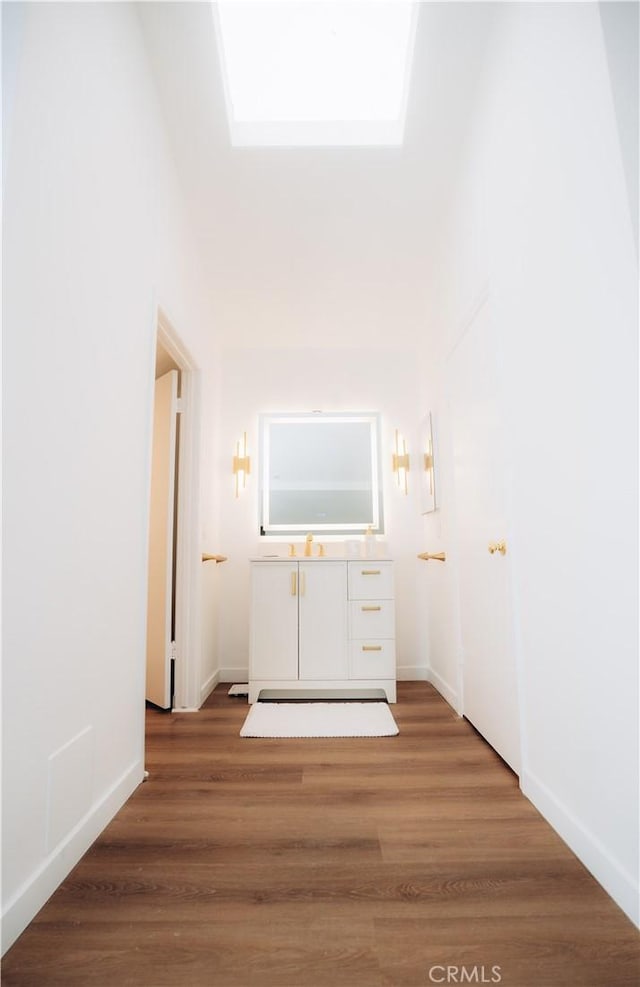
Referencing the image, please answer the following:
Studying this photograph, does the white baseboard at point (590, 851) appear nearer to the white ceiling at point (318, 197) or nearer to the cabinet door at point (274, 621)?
the cabinet door at point (274, 621)

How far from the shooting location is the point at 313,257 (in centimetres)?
298

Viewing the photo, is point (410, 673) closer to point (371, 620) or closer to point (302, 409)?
point (371, 620)

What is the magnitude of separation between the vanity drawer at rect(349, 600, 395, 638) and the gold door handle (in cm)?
116

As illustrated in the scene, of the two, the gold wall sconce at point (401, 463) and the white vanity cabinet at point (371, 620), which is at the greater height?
the gold wall sconce at point (401, 463)

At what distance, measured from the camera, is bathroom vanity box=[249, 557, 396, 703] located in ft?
9.79

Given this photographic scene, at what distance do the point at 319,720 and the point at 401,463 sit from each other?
1984 mm

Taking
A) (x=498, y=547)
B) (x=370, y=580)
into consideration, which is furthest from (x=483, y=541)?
(x=370, y=580)

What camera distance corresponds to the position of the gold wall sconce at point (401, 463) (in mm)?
3709

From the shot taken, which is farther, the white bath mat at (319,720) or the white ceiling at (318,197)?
the white bath mat at (319,720)

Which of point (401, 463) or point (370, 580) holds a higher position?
point (401, 463)

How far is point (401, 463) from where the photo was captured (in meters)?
3.72

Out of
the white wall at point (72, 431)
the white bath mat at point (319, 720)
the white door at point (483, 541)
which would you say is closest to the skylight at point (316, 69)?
the white wall at point (72, 431)

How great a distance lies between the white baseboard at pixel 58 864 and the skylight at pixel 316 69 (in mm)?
2800

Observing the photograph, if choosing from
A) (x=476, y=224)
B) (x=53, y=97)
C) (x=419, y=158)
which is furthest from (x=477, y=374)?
(x=53, y=97)
